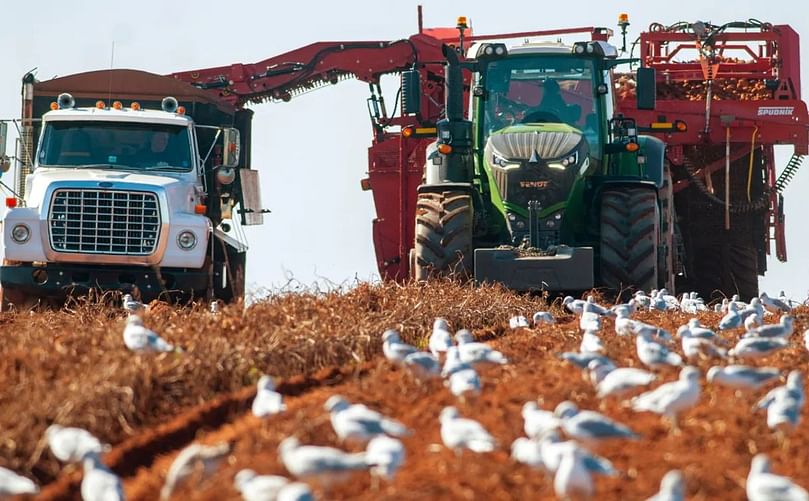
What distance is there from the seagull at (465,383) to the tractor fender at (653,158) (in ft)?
35.4

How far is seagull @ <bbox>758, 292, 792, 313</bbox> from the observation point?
18.6 metres

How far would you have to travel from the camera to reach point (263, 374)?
461 inches

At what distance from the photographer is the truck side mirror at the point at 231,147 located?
67.5 ft

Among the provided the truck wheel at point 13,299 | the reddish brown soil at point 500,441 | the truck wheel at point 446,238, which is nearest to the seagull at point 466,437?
the reddish brown soil at point 500,441

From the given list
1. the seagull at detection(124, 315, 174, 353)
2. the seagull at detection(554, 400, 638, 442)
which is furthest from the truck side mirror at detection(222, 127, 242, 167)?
the seagull at detection(554, 400, 638, 442)

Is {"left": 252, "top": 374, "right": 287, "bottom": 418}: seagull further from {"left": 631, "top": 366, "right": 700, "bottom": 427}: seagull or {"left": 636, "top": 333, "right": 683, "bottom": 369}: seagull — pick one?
{"left": 636, "top": 333, "right": 683, "bottom": 369}: seagull

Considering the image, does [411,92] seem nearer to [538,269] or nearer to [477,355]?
[538,269]

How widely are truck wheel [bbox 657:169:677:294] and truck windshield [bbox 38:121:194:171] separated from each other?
19.8 ft

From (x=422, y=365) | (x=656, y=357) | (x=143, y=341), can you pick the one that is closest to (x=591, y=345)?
(x=656, y=357)

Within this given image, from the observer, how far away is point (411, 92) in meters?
18.4

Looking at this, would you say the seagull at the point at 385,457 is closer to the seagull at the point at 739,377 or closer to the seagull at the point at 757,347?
the seagull at the point at 739,377

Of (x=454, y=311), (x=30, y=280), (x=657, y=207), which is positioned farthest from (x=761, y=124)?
(x=30, y=280)

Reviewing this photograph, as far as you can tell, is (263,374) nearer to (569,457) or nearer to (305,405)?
(305,405)

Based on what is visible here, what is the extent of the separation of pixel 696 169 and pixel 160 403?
15660mm
